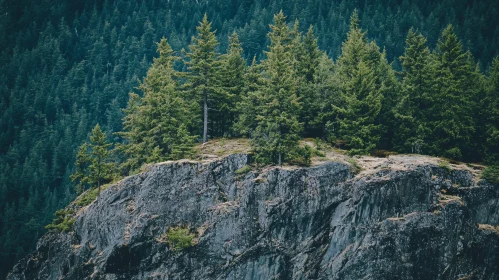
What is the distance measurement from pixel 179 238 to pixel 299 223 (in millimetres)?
9233

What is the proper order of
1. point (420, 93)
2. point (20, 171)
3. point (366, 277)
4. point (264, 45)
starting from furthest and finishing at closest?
1. point (264, 45)
2. point (20, 171)
3. point (420, 93)
4. point (366, 277)

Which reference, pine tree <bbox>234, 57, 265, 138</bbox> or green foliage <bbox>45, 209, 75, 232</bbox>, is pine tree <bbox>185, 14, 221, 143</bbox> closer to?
pine tree <bbox>234, 57, 265, 138</bbox>

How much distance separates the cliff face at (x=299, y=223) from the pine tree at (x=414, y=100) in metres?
5.45

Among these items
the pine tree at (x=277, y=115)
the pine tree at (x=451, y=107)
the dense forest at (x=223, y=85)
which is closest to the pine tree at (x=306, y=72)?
the dense forest at (x=223, y=85)

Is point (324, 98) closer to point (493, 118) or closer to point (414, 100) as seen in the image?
point (414, 100)

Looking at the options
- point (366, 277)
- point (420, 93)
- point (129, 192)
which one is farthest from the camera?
A: point (420, 93)

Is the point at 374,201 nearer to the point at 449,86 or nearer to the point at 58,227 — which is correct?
the point at 449,86

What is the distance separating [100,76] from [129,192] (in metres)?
91.5

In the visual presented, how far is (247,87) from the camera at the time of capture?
50094mm

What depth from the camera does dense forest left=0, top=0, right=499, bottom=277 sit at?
46.2 meters

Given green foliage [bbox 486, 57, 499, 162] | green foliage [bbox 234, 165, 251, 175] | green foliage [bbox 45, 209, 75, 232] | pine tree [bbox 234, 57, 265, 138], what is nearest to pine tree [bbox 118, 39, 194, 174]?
pine tree [bbox 234, 57, 265, 138]

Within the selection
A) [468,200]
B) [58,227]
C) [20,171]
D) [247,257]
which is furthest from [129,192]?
[20,171]

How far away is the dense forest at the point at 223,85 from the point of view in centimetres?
4619

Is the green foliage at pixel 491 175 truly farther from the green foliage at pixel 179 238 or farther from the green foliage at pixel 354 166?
the green foliage at pixel 179 238
